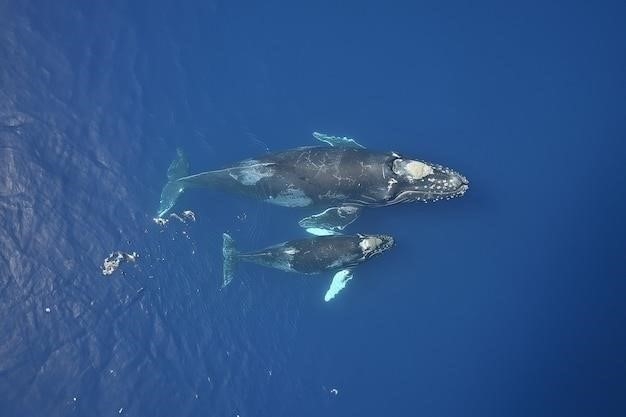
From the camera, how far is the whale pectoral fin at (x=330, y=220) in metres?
16.2

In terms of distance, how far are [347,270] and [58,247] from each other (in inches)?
385

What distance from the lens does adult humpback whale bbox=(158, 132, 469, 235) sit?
50.1ft

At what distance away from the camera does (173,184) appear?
54.7 feet

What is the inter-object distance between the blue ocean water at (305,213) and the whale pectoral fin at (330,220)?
1.00 m

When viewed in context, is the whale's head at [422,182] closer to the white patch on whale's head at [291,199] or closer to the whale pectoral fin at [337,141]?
the whale pectoral fin at [337,141]

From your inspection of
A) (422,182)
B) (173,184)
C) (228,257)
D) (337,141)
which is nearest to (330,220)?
(337,141)

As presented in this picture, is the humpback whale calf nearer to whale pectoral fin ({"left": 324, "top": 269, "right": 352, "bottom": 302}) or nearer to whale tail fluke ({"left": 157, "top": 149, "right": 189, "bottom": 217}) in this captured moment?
whale pectoral fin ({"left": 324, "top": 269, "right": 352, "bottom": 302})

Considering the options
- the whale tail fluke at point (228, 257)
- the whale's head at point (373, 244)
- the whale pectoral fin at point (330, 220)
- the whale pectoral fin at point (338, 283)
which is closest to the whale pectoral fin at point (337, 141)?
the whale pectoral fin at point (330, 220)

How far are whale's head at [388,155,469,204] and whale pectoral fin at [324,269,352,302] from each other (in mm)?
2968

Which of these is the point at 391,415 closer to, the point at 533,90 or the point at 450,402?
the point at 450,402

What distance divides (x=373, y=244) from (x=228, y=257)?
16.3 feet

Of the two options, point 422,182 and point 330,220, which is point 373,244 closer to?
point 330,220

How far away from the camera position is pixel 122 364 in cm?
1530

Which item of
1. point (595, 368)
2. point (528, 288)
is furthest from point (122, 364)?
point (595, 368)
